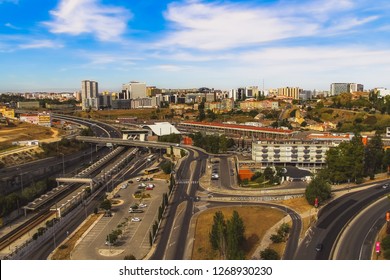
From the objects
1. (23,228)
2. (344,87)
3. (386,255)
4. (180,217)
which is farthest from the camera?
(344,87)

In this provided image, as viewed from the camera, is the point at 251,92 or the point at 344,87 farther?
the point at 251,92

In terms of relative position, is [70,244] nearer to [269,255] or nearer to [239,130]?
[269,255]

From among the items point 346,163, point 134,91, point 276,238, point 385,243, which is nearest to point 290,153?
point 346,163

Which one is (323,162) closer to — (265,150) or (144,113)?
(265,150)

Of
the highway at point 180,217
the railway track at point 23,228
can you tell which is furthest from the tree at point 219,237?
the railway track at point 23,228

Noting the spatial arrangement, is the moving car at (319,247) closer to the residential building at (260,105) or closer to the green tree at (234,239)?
the green tree at (234,239)

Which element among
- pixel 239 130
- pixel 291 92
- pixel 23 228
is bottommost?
pixel 23 228

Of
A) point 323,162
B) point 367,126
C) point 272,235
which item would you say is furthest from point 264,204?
point 367,126
